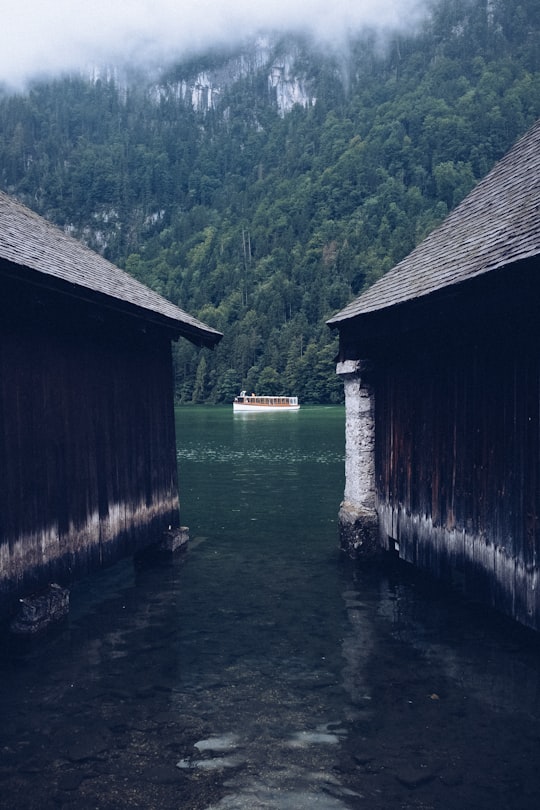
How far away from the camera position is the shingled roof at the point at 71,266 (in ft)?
24.4

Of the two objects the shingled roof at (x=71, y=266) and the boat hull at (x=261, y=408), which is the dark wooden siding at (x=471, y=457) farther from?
the boat hull at (x=261, y=408)

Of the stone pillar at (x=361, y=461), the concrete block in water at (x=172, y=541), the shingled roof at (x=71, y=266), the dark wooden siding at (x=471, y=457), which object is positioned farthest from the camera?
the concrete block in water at (x=172, y=541)

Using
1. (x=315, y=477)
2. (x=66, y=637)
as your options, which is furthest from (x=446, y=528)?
(x=315, y=477)

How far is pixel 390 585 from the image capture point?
10406mm

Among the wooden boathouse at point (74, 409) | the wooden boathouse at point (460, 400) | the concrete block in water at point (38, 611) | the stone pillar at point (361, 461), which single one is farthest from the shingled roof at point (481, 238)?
the concrete block in water at point (38, 611)

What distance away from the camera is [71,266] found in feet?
29.3

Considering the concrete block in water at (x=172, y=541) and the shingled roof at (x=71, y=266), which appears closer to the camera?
the shingled roof at (x=71, y=266)

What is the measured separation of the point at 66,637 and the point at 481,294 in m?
6.52

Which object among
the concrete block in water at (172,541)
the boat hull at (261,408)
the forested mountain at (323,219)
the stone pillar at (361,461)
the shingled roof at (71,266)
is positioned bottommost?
the boat hull at (261,408)

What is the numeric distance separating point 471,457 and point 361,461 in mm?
3262

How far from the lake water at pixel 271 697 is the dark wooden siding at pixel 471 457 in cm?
87

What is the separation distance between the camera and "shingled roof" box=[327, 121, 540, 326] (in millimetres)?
7375

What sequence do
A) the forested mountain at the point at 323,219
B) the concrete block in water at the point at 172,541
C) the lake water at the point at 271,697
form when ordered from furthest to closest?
1. the forested mountain at the point at 323,219
2. the concrete block in water at the point at 172,541
3. the lake water at the point at 271,697

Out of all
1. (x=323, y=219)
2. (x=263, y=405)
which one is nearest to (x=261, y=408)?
(x=263, y=405)
